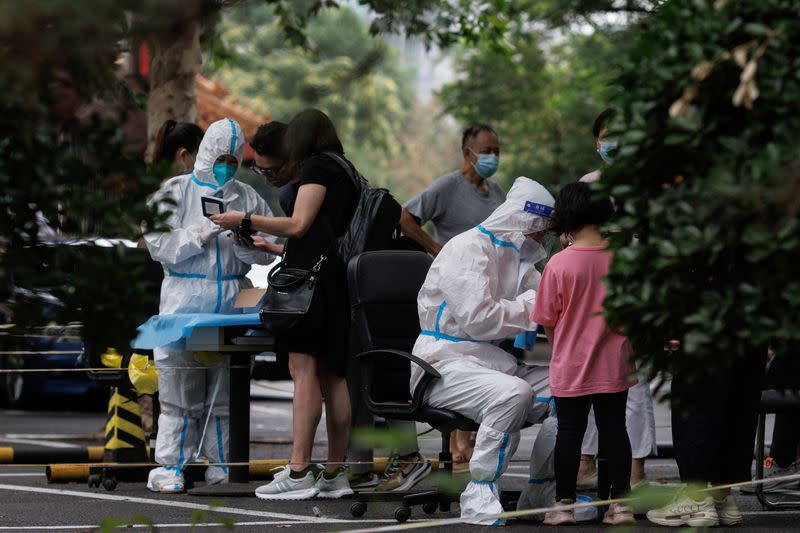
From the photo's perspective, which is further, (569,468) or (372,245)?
(372,245)

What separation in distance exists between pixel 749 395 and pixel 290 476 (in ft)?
8.00

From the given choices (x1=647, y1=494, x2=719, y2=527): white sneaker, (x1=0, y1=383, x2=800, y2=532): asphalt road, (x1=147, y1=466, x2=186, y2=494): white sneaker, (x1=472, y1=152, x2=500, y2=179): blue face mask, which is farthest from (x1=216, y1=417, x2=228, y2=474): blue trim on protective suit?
(x1=647, y1=494, x2=719, y2=527): white sneaker

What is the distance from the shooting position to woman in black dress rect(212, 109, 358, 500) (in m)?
7.51

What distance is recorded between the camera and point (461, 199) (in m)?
9.66

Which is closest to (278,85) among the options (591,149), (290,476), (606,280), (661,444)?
(591,149)

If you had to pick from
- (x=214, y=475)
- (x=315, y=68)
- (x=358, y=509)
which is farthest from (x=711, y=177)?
(x=315, y=68)

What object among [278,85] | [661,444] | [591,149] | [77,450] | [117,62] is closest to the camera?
[117,62]

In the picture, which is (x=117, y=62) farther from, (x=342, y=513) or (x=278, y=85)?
(x=278, y=85)

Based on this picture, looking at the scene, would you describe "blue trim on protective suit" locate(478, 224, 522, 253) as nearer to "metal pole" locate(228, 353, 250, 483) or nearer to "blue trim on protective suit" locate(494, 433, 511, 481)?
"blue trim on protective suit" locate(494, 433, 511, 481)

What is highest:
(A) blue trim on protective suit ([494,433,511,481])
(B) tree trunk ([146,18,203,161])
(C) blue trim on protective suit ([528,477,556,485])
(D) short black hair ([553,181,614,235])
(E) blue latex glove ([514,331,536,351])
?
(B) tree trunk ([146,18,203,161])

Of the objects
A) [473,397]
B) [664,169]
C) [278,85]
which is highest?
[278,85]

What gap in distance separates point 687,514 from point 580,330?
97 centimetres

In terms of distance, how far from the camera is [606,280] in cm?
407

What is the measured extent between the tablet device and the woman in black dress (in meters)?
0.23
